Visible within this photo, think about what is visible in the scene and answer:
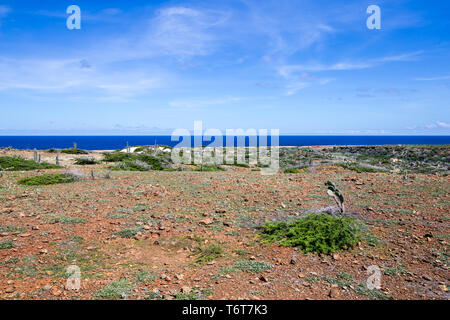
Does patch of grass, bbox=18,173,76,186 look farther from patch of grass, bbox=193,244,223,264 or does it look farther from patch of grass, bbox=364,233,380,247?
patch of grass, bbox=364,233,380,247

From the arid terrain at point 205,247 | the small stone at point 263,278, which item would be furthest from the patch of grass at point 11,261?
the small stone at point 263,278

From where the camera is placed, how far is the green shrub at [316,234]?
17.8ft

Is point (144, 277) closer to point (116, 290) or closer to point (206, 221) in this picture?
point (116, 290)

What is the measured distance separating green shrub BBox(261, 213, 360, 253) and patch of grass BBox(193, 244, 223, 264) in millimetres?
1104

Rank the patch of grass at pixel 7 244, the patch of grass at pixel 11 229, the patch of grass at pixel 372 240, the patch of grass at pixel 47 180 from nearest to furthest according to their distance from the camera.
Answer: the patch of grass at pixel 7 244 < the patch of grass at pixel 372 240 < the patch of grass at pixel 11 229 < the patch of grass at pixel 47 180

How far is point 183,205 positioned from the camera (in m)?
8.41

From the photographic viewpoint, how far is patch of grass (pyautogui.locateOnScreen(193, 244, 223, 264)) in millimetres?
5094

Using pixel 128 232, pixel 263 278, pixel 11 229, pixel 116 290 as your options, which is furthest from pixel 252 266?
pixel 11 229

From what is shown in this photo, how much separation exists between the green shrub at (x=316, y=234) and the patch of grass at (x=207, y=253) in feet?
3.62

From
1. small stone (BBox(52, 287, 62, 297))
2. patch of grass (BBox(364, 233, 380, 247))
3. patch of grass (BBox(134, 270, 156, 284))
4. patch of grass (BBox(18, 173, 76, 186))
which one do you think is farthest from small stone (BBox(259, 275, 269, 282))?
patch of grass (BBox(18, 173, 76, 186))

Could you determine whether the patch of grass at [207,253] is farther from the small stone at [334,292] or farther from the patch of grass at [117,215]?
the patch of grass at [117,215]
